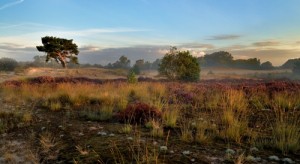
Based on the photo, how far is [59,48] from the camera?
34312 mm

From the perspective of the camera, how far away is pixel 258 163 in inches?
189

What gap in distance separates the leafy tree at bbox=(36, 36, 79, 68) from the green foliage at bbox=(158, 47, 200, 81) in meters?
11.6

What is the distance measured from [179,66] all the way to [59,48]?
1453cm

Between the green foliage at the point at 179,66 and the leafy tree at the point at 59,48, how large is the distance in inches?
457

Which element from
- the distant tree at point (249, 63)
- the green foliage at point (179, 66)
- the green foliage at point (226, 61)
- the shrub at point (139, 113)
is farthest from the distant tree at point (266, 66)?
the shrub at point (139, 113)

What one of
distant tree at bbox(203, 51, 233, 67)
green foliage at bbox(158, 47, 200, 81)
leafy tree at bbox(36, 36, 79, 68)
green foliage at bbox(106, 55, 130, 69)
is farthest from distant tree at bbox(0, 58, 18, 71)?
distant tree at bbox(203, 51, 233, 67)

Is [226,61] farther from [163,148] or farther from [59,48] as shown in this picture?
[163,148]

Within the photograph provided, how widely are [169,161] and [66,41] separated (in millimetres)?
32393

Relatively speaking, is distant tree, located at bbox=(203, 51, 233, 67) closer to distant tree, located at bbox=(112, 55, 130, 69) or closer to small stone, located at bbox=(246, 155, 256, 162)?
distant tree, located at bbox=(112, 55, 130, 69)

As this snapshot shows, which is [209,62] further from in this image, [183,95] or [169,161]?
[169,161]

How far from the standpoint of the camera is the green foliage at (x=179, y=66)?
2994cm

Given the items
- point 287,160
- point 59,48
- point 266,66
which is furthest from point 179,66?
point 266,66

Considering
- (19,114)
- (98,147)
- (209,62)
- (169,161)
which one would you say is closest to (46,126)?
(19,114)

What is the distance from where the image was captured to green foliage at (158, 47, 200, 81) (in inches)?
1179
